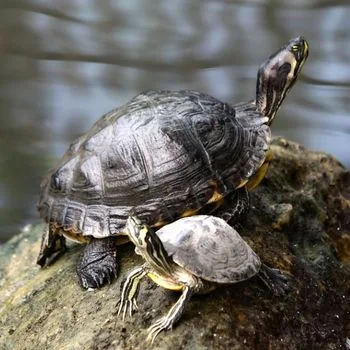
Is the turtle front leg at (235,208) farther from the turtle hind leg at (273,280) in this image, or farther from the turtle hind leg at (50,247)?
the turtle hind leg at (50,247)

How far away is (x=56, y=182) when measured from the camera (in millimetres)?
3297

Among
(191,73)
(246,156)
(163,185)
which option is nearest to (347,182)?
(246,156)

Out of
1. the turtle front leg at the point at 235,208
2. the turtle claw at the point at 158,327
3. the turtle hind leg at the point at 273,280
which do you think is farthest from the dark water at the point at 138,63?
the turtle claw at the point at 158,327

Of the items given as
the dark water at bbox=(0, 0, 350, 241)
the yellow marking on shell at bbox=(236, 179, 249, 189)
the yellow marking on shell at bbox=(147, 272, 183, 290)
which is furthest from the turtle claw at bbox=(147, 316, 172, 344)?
the dark water at bbox=(0, 0, 350, 241)

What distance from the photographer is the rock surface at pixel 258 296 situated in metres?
2.60

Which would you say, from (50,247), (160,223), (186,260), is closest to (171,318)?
(186,260)

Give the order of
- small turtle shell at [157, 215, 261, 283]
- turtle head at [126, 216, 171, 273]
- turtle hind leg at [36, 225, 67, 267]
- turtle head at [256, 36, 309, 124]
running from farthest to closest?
turtle head at [256, 36, 309, 124]
turtle hind leg at [36, 225, 67, 267]
small turtle shell at [157, 215, 261, 283]
turtle head at [126, 216, 171, 273]

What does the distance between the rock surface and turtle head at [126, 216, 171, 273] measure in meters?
0.21

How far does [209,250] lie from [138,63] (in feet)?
15.8

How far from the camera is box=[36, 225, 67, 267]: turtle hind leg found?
135 inches

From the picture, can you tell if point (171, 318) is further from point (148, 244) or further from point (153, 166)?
point (153, 166)

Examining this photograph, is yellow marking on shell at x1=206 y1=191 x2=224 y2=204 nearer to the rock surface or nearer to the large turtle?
the large turtle

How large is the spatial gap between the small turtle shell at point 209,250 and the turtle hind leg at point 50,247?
2.89ft

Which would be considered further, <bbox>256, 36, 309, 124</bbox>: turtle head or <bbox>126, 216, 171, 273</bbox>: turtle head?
<bbox>256, 36, 309, 124</bbox>: turtle head
